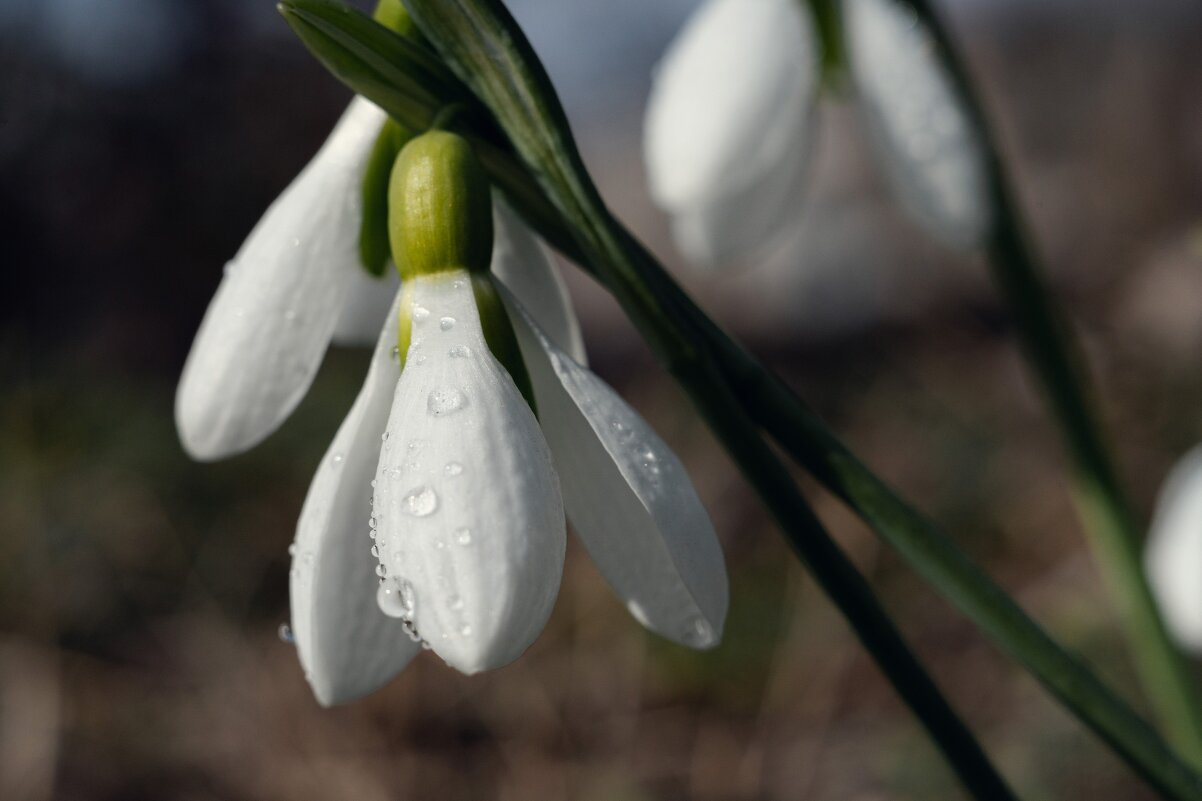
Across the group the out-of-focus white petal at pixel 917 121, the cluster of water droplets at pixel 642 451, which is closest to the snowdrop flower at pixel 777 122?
the out-of-focus white petal at pixel 917 121

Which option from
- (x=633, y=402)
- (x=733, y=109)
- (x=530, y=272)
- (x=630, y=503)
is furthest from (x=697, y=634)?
(x=633, y=402)

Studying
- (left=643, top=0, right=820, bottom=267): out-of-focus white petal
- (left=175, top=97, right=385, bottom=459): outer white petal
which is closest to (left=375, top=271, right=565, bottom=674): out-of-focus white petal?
(left=175, top=97, right=385, bottom=459): outer white petal

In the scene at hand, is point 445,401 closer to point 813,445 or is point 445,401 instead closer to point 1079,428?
point 813,445

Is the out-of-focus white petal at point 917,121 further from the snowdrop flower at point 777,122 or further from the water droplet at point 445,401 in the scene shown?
the water droplet at point 445,401

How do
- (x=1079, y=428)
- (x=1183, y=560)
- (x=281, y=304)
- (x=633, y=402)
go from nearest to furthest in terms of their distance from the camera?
(x=281, y=304) → (x=1079, y=428) → (x=1183, y=560) → (x=633, y=402)

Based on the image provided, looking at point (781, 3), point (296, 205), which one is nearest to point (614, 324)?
point (781, 3)

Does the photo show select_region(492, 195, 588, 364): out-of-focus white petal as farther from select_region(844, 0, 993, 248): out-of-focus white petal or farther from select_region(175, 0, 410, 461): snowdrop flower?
select_region(844, 0, 993, 248): out-of-focus white petal
